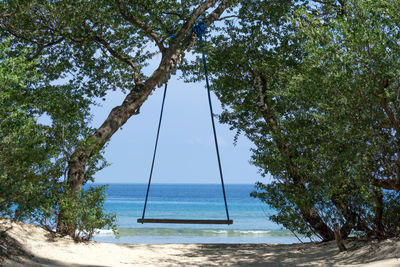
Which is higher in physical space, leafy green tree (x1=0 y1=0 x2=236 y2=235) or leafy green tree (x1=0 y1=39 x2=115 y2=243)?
leafy green tree (x1=0 y1=0 x2=236 y2=235)

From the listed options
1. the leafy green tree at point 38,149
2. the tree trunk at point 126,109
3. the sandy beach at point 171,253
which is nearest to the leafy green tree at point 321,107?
the sandy beach at point 171,253

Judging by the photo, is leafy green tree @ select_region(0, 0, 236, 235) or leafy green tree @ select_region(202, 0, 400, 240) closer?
leafy green tree @ select_region(202, 0, 400, 240)

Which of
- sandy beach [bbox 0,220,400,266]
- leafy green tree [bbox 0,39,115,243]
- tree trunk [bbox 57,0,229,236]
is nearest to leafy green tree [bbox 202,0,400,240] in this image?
sandy beach [bbox 0,220,400,266]

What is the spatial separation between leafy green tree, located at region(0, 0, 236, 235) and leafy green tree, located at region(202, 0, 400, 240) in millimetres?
1414

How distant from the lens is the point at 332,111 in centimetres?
698

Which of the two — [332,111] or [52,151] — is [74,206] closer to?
[52,151]

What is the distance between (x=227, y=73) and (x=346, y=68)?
4857 mm

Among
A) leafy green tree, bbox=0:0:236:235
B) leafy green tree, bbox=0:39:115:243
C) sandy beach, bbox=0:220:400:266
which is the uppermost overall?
leafy green tree, bbox=0:0:236:235

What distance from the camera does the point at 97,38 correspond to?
1027 centimetres

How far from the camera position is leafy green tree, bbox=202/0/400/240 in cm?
623

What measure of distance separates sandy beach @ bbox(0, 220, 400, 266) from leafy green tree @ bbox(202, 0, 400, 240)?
551 mm

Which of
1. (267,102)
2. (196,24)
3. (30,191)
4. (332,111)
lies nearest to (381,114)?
(332,111)

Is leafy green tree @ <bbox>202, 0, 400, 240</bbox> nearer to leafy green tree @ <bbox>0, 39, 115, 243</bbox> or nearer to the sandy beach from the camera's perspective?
the sandy beach

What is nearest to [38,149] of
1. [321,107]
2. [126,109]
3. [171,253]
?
[126,109]
